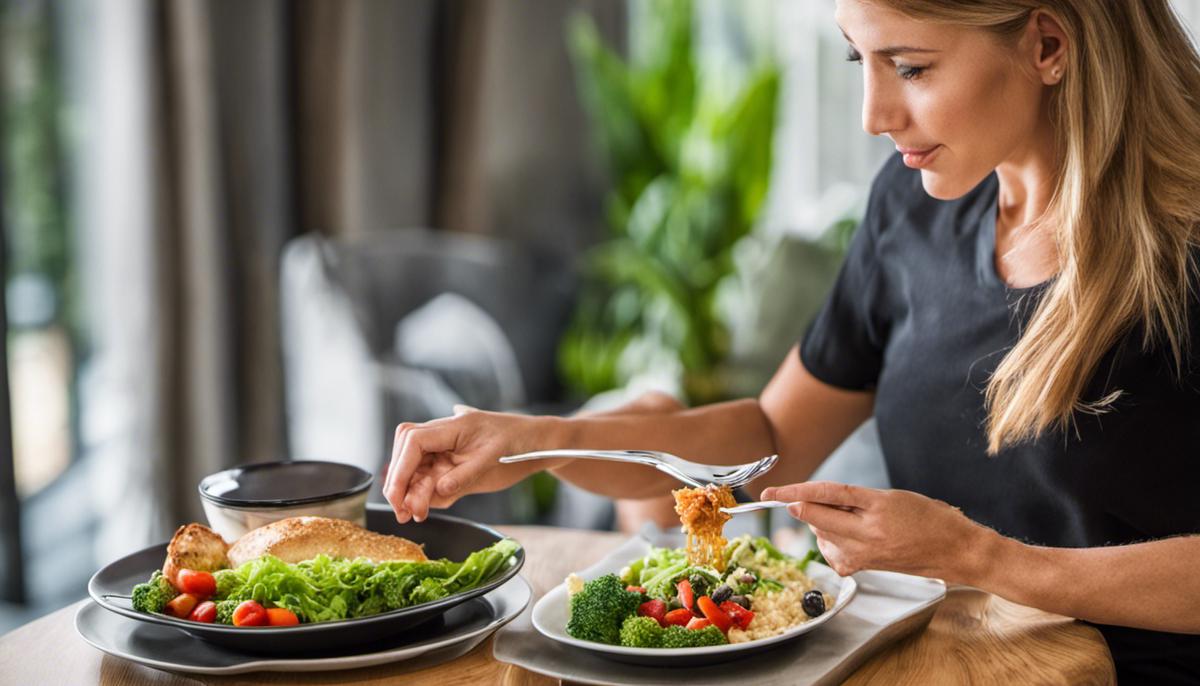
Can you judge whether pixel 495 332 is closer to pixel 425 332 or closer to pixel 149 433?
pixel 425 332

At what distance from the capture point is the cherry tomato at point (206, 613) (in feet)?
3.89

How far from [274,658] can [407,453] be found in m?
0.28

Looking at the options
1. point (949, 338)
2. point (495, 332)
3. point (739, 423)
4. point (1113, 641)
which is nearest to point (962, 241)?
point (949, 338)

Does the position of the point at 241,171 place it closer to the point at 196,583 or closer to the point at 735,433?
the point at 735,433

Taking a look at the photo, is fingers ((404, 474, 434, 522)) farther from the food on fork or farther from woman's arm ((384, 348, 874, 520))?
the food on fork

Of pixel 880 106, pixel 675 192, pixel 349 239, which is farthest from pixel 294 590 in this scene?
pixel 675 192

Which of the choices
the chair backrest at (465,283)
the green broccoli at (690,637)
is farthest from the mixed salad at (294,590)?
the chair backrest at (465,283)

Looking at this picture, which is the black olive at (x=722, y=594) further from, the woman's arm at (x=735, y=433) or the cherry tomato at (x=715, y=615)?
the woman's arm at (x=735, y=433)

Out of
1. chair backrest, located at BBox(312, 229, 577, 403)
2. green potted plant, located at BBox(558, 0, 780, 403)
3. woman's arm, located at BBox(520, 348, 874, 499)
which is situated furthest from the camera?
green potted plant, located at BBox(558, 0, 780, 403)

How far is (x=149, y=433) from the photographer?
11.0ft

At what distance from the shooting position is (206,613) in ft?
3.90

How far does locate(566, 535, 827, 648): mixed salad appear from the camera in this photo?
3.82 ft

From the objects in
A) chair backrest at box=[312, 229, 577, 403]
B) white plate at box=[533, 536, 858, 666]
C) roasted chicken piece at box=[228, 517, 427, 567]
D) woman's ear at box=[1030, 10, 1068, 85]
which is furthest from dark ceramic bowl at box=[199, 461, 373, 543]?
chair backrest at box=[312, 229, 577, 403]

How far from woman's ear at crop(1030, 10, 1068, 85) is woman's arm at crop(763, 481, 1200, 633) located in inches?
21.8
